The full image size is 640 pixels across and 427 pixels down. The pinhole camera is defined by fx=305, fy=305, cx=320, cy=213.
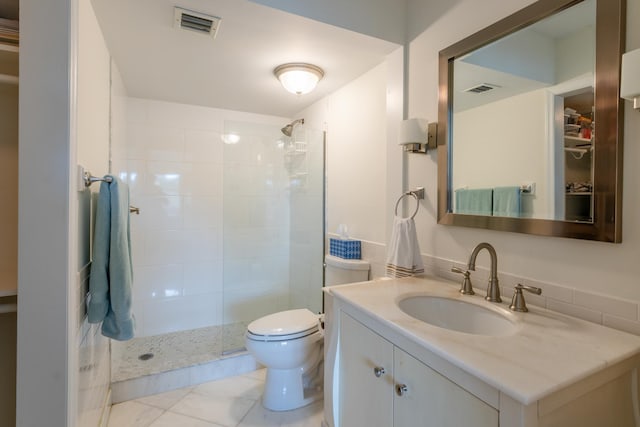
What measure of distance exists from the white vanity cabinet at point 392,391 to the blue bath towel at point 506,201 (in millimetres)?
699

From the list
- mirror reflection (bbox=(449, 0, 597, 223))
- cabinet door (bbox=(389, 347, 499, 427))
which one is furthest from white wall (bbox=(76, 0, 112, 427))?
mirror reflection (bbox=(449, 0, 597, 223))

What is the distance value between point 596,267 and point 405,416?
77 cm

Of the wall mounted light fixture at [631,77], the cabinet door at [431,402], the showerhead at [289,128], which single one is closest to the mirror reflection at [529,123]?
the wall mounted light fixture at [631,77]

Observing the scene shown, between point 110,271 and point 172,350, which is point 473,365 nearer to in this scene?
point 110,271

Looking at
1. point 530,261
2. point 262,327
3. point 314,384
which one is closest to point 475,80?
point 530,261

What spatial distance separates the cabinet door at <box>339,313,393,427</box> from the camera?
3.42 feet

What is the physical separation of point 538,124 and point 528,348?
80cm

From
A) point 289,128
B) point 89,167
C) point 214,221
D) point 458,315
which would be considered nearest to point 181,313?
point 214,221

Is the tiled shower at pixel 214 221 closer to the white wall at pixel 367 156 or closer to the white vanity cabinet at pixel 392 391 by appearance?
the white wall at pixel 367 156

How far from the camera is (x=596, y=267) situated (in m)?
0.97

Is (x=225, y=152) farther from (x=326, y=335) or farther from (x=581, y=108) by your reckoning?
(x=581, y=108)

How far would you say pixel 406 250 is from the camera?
150cm

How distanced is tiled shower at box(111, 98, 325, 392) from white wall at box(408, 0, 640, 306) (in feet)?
3.66

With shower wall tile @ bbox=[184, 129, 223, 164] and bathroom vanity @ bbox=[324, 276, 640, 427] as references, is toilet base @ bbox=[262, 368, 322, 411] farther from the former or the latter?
shower wall tile @ bbox=[184, 129, 223, 164]
